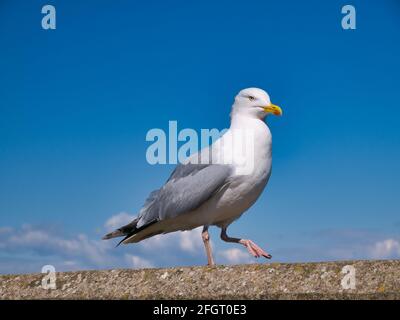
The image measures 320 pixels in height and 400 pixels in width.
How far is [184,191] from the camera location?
734 cm

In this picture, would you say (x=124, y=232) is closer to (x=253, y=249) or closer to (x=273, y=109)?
(x=253, y=249)

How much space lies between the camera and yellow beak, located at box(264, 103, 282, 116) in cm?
773

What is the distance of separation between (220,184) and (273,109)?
1305 mm

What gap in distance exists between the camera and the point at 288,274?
4418 millimetres

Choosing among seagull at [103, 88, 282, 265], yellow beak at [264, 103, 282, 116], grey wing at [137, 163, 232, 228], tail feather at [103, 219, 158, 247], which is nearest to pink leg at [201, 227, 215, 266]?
seagull at [103, 88, 282, 265]

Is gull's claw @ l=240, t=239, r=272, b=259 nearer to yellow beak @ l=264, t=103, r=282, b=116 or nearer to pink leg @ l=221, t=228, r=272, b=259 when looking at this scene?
pink leg @ l=221, t=228, r=272, b=259

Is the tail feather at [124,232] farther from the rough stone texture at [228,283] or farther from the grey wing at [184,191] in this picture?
the rough stone texture at [228,283]

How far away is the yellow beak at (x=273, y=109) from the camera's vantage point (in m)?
7.73

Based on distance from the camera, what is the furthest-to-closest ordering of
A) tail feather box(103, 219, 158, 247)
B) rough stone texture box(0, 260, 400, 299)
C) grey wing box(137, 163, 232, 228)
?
1. tail feather box(103, 219, 158, 247)
2. grey wing box(137, 163, 232, 228)
3. rough stone texture box(0, 260, 400, 299)

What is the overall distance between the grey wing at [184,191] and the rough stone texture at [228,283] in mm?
2395

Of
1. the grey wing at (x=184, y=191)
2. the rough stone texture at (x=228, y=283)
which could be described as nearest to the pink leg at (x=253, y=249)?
the grey wing at (x=184, y=191)

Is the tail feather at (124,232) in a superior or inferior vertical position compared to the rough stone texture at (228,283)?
superior
